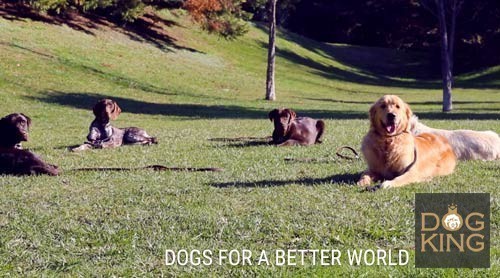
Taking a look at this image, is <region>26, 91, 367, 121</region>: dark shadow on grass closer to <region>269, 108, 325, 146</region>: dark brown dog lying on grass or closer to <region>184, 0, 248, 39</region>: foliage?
<region>269, 108, 325, 146</region>: dark brown dog lying on grass

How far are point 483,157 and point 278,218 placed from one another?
5318mm

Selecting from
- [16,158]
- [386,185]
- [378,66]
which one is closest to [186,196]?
[386,185]

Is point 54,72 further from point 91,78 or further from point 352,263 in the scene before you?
point 352,263

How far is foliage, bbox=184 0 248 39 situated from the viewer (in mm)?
44438

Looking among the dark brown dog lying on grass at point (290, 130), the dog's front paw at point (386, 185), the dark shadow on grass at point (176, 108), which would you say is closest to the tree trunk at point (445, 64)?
the dark shadow on grass at point (176, 108)

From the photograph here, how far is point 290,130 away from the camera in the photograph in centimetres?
1368

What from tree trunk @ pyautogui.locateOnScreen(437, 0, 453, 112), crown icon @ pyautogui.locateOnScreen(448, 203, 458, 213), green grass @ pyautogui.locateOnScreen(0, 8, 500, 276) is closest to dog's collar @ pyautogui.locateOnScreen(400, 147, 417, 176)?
green grass @ pyautogui.locateOnScreen(0, 8, 500, 276)

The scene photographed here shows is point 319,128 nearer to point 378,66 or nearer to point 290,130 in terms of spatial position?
point 290,130

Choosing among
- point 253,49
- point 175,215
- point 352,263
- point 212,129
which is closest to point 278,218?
point 175,215

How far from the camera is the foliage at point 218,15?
146 ft

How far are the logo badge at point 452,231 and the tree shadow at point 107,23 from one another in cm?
3266

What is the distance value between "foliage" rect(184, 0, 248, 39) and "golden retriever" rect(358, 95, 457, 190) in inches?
1420

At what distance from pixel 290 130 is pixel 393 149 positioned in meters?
4.91

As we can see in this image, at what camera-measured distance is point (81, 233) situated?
647 centimetres
